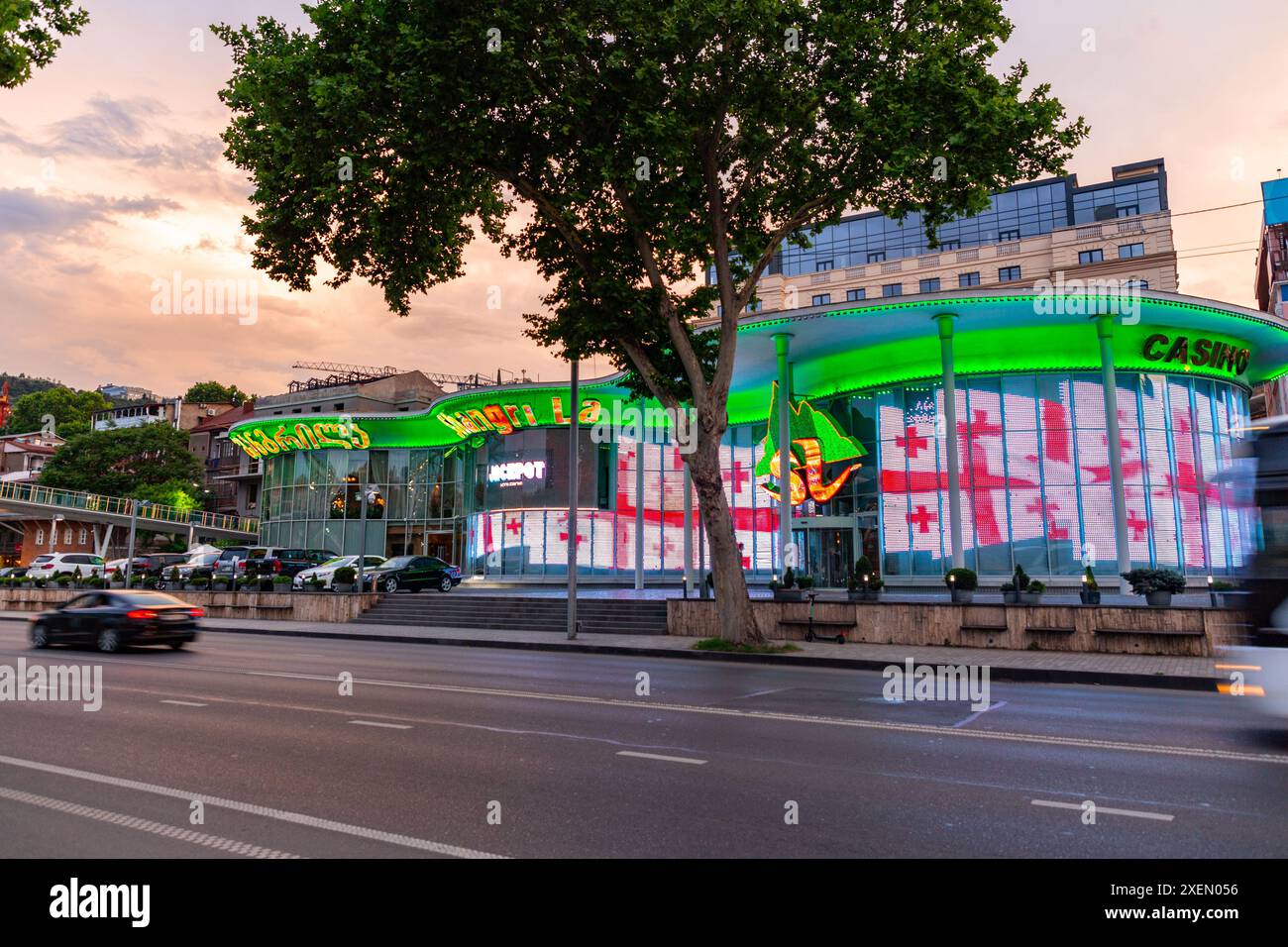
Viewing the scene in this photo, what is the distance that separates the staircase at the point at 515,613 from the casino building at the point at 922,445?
4.40m

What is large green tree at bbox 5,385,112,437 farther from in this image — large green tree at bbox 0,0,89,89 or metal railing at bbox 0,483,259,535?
large green tree at bbox 0,0,89,89

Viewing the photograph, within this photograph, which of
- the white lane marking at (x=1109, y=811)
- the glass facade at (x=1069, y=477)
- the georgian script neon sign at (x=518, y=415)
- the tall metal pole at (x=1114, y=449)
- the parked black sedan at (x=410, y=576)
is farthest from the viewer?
the georgian script neon sign at (x=518, y=415)

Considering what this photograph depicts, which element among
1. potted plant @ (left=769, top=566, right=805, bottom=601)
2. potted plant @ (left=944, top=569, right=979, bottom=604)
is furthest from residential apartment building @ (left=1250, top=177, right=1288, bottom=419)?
potted plant @ (left=769, top=566, right=805, bottom=601)

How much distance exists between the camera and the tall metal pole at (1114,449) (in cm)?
2258

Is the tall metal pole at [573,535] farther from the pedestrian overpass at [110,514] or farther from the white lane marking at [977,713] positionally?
the pedestrian overpass at [110,514]

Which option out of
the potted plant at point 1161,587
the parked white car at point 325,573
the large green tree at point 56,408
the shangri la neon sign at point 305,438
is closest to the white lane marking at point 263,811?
the potted plant at point 1161,587

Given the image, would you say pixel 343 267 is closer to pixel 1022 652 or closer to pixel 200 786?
pixel 200 786

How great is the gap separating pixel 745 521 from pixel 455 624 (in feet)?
53.6

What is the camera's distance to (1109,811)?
5547 mm

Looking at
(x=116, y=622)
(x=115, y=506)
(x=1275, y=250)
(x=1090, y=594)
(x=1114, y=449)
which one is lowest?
(x=116, y=622)

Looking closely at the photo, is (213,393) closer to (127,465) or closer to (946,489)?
(127,465)

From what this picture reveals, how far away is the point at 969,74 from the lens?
15594 mm

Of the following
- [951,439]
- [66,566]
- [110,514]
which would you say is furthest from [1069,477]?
[110,514]

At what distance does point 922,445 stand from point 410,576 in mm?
20086
